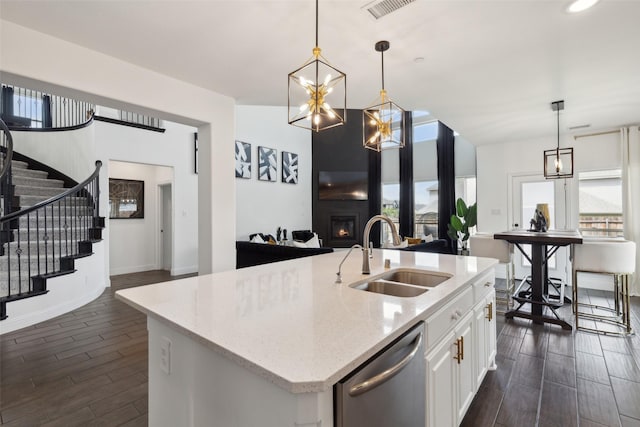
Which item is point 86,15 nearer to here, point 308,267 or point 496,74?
point 308,267

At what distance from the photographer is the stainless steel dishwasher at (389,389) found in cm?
83

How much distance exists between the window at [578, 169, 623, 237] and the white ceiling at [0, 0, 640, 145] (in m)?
1.84

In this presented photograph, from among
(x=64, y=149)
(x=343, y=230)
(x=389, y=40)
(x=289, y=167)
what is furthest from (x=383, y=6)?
(x=343, y=230)

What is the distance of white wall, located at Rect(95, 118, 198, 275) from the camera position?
554cm

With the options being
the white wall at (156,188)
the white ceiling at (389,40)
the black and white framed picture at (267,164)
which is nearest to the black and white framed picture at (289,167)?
the black and white framed picture at (267,164)

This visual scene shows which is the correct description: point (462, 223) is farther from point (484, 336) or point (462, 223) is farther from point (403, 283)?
point (403, 283)

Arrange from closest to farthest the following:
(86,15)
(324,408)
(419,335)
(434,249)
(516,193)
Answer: (324,408) < (419,335) < (86,15) < (434,249) < (516,193)

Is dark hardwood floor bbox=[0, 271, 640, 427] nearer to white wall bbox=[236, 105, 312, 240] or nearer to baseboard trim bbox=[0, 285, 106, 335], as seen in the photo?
baseboard trim bbox=[0, 285, 106, 335]

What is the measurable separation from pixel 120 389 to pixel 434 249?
433 cm

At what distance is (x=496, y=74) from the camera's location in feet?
9.33

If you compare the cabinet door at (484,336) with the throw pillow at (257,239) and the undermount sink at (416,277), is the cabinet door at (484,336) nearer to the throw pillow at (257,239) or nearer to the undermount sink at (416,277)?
the undermount sink at (416,277)

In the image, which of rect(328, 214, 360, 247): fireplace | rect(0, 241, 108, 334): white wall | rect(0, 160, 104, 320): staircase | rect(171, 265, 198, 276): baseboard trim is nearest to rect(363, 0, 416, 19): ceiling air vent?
rect(0, 160, 104, 320): staircase

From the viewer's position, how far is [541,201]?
5.34 m

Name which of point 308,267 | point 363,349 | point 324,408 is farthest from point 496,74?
point 324,408
